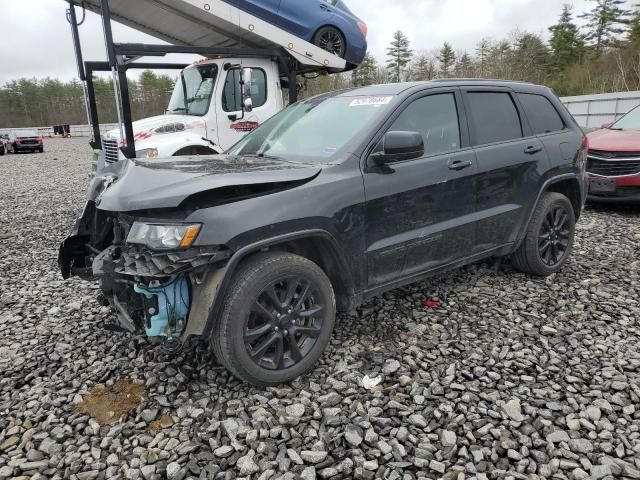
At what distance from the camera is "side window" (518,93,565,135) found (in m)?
4.28

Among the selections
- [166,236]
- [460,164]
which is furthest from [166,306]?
[460,164]

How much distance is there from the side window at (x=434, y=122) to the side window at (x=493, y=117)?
21 centimetres

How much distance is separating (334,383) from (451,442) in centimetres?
79

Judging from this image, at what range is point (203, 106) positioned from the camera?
23.7 ft

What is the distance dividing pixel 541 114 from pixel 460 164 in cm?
142

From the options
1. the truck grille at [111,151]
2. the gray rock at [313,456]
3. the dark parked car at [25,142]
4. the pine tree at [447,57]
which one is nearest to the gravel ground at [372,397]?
the gray rock at [313,456]

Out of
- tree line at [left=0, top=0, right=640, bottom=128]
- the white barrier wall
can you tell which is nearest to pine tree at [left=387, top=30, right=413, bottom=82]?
tree line at [left=0, top=0, right=640, bottom=128]

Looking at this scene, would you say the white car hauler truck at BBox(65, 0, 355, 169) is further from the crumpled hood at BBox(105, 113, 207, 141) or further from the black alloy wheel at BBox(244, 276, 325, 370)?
the black alloy wheel at BBox(244, 276, 325, 370)

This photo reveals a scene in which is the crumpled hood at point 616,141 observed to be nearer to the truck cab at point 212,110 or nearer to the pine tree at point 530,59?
the truck cab at point 212,110

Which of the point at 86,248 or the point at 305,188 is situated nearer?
the point at 305,188

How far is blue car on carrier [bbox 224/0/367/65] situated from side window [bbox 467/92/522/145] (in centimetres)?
442

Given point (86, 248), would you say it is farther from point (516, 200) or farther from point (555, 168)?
point (555, 168)

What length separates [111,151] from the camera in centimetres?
741

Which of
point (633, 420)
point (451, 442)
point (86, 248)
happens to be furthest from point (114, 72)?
point (633, 420)
